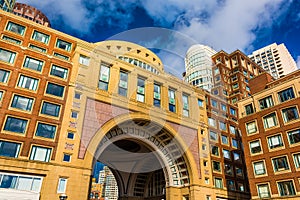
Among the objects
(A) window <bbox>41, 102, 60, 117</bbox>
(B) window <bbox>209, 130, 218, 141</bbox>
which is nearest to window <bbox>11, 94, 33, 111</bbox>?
(A) window <bbox>41, 102, 60, 117</bbox>

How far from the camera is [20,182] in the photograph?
27953 millimetres

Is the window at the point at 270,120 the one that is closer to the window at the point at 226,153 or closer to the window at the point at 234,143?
the window at the point at 226,153

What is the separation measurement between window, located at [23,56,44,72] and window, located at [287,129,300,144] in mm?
38891

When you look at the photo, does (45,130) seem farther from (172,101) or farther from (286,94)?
(286,94)

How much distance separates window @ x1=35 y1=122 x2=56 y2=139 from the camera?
31219 mm

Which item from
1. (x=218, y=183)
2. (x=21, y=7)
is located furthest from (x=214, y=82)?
(x=21, y=7)

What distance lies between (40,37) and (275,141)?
43833 mm

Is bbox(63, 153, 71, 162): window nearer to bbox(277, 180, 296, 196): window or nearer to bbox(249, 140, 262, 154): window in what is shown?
bbox(249, 140, 262, 154): window

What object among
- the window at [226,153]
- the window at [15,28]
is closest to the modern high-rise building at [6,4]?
the window at [15,28]

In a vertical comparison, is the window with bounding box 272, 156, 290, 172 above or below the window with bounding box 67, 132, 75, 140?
below

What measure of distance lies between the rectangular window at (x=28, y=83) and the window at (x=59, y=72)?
9.61ft

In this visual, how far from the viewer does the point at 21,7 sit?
125 m

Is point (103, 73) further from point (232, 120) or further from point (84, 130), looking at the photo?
point (232, 120)

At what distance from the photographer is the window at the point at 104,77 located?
3984cm
